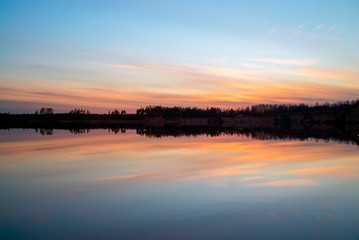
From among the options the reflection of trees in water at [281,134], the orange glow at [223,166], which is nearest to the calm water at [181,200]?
the orange glow at [223,166]

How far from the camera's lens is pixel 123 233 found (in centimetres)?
527

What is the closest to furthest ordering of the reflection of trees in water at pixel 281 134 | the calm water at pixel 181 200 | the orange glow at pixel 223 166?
the calm water at pixel 181 200, the orange glow at pixel 223 166, the reflection of trees in water at pixel 281 134

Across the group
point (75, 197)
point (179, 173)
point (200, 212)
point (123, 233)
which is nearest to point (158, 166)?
point (179, 173)

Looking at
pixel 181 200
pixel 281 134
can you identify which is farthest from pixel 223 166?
pixel 281 134

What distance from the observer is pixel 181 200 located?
283 inches

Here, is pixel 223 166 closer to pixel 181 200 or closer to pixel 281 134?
pixel 181 200

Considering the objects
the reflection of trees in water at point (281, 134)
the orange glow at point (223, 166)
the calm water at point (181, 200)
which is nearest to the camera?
the calm water at point (181, 200)

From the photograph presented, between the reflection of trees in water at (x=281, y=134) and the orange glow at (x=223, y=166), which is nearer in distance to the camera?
the orange glow at (x=223, y=166)

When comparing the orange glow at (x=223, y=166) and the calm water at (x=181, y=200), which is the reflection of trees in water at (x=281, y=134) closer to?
the orange glow at (x=223, y=166)

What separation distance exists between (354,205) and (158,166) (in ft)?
22.3

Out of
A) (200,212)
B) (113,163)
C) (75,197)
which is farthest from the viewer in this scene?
(113,163)

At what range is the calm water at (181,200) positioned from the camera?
536 cm

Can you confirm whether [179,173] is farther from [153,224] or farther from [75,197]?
[153,224]

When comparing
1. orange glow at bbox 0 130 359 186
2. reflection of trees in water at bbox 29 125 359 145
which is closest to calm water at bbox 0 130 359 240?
orange glow at bbox 0 130 359 186
